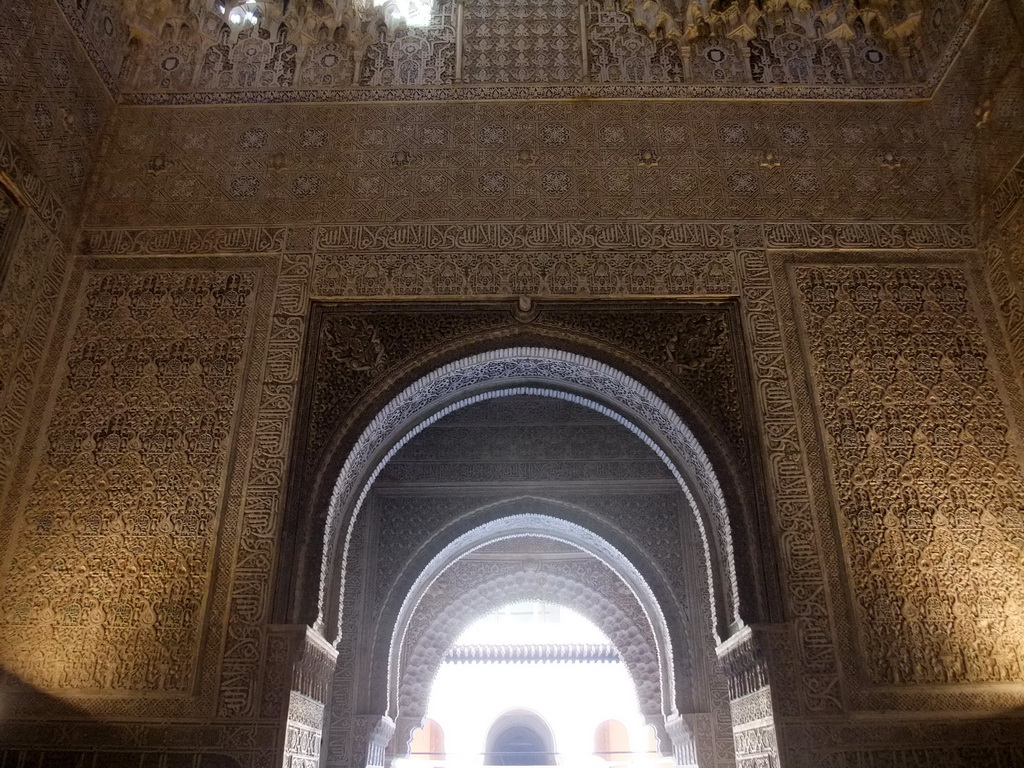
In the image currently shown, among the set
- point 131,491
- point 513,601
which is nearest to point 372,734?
point 513,601

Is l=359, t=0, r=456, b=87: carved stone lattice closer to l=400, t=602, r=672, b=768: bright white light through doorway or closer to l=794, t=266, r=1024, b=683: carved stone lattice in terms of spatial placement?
l=794, t=266, r=1024, b=683: carved stone lattice

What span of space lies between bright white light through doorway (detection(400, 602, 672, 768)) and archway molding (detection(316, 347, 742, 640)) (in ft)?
32.4

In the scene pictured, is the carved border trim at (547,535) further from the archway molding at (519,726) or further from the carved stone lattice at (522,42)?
the archway molding at (519,726)

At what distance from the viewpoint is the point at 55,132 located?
385cm

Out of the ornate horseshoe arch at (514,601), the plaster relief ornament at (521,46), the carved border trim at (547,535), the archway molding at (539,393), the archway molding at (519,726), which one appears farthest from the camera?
the archway molding at (519,726)

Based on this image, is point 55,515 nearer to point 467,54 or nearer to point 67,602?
point 67,602

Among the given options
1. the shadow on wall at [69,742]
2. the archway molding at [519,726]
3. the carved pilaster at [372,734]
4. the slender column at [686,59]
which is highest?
the slender column at [686,59]

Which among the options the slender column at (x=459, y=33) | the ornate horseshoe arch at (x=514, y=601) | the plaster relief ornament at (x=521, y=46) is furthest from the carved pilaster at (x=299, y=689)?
the ornate horseshoe arch at (x=514, y=601)

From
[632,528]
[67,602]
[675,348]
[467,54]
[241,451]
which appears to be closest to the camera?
[67,602]

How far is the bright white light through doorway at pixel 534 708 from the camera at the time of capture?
13414 millimetres

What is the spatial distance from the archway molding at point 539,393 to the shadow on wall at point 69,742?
2.35 feet

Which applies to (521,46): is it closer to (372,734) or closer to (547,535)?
(547,535)

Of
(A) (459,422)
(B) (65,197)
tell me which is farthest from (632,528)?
(B) (65,197)

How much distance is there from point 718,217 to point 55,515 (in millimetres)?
3396
